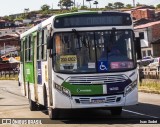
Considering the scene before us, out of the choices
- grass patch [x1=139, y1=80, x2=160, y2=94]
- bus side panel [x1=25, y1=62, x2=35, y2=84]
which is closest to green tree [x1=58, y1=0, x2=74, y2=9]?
grass patch [x1=139, y1=80, x2=160, y2=94]

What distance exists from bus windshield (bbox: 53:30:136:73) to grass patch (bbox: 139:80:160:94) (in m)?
10.4

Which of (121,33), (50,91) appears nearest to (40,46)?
(50,91)

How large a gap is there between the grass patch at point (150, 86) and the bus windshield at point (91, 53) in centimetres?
1041

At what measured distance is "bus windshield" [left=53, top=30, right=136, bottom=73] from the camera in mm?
12246

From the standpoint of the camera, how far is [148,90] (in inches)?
942

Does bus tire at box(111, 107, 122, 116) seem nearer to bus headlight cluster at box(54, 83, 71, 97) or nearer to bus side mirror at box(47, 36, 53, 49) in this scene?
bus headlight cluster at box(54, 83, 71, 97)

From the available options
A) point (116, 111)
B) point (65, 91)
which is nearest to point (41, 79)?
point (65, 91)

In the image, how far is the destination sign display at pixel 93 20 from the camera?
12516 millimetres

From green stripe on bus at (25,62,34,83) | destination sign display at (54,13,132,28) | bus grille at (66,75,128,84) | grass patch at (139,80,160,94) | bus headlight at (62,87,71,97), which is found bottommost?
grass patch at (139,80,160,94)

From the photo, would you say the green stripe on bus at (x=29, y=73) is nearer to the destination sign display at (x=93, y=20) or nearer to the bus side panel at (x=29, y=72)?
the bus side panel at (x=29, y=72)

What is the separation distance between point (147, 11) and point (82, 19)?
10248cm

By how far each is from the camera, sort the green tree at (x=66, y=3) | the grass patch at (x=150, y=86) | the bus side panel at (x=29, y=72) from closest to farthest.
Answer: the bus side panel at (x=29, y=72), the grass patch at (x=150, y=86), the green tree at (x=66, y=3)

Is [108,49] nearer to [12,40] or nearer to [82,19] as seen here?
[82,19]

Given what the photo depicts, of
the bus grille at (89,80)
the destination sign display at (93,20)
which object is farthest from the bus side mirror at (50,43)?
the bus grille at (89,80)
